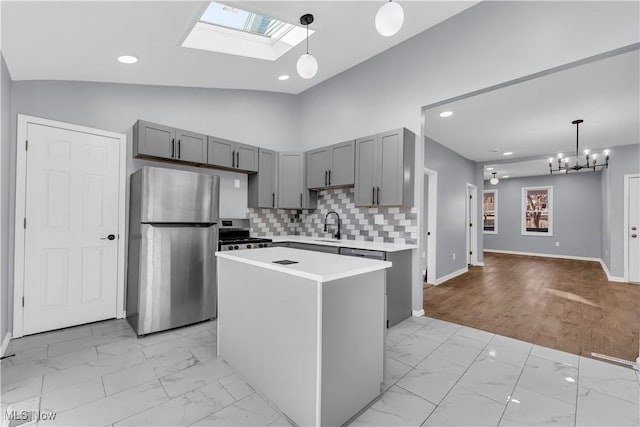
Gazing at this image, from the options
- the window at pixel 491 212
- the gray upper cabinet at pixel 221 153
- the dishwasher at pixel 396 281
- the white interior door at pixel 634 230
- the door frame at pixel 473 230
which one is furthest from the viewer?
the window at pixel 491 212

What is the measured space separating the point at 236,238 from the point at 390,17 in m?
3.10

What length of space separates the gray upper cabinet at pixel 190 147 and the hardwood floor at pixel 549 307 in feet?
11.5

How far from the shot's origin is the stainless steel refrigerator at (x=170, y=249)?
289 cm

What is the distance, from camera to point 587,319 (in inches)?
136

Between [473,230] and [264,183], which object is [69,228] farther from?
[473,230]

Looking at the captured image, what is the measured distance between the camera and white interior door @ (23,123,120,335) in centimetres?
284

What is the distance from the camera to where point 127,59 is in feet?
9.53

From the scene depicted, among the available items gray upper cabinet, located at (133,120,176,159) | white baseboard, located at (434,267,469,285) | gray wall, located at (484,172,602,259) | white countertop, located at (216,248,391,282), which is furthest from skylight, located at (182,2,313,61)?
gray wall, located at (484,172,602,259)

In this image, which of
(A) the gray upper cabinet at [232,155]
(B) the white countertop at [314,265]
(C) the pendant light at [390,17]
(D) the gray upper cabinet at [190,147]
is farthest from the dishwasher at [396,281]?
(D) the gray upper cabinet at [190,147]

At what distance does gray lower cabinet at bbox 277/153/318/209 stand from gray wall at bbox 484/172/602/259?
330 inches

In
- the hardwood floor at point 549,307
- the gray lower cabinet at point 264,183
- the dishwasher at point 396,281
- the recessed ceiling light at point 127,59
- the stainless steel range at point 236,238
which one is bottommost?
the hardwood floor at point 549,307

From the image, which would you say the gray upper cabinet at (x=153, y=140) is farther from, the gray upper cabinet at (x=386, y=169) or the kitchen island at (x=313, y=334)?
the gray upper cabinet at (x=386, y=169)

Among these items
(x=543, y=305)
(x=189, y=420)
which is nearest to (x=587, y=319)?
(x=543, y=305)

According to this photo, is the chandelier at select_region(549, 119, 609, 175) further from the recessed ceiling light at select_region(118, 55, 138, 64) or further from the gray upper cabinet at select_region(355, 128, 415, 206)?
the recessed ceiling light at select_region(118, 55, 138, 64)
